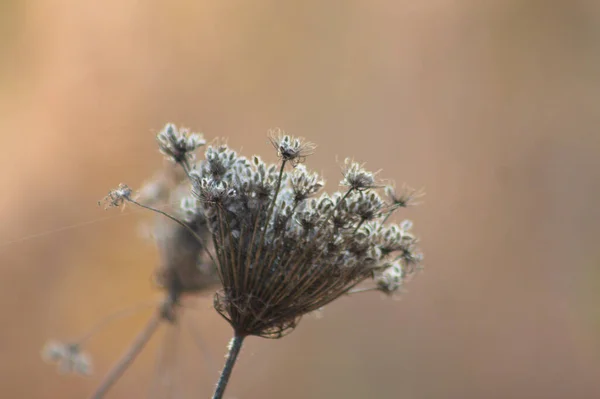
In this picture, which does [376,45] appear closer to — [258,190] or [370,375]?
[370,375]

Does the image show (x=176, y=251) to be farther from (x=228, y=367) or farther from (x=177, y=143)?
(x=228, y=367)

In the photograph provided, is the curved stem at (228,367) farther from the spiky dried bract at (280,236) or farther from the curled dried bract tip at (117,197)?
the curled dried bract tip at (117,197)

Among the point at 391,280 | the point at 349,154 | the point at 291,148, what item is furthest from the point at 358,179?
the point at 349,154

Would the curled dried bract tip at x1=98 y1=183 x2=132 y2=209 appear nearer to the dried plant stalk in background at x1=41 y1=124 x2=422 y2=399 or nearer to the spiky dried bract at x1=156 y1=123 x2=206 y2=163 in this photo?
the dried plant stalk in background at x1=41 y1=124 x2=422 y2=399

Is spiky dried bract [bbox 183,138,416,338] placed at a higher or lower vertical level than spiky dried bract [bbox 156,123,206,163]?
lower

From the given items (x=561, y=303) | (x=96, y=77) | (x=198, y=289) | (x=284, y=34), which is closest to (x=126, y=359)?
(x=198, y=289)

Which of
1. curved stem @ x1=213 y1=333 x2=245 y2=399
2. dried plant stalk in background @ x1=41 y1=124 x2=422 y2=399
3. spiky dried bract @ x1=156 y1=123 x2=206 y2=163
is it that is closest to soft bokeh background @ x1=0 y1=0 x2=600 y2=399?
spiky dried bract @ x1=156 y1=123 x2=206 y2=163

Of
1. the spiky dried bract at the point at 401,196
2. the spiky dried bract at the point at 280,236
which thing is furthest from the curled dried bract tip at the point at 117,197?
the spiky dried bract at the point at 401,196
